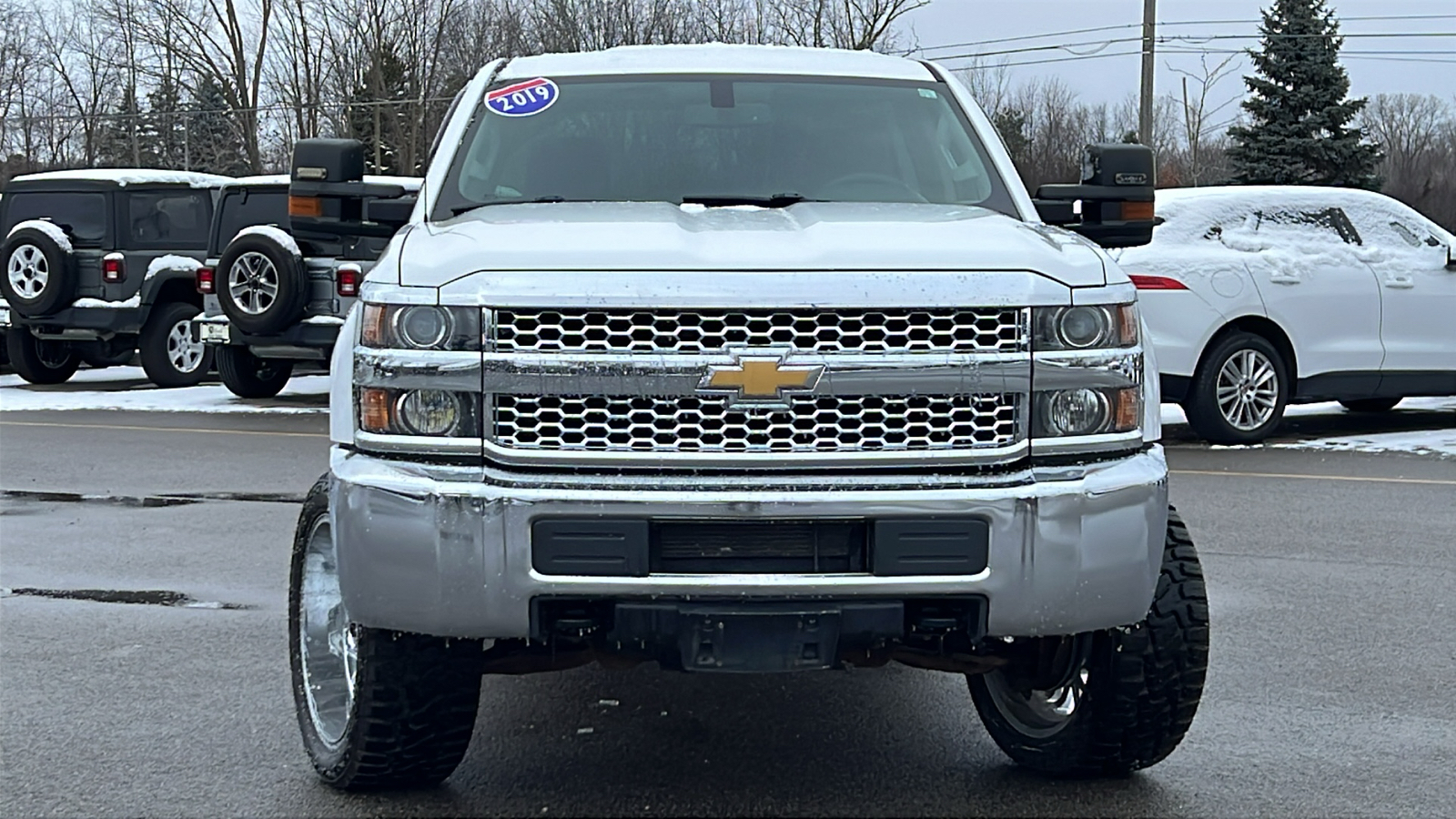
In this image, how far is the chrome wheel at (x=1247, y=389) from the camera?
36.4ft

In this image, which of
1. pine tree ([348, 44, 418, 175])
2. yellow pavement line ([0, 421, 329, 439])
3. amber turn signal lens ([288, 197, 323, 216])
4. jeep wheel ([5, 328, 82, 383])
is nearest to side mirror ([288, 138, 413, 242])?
amber turn signal lens ([288, 197, 323, 216])

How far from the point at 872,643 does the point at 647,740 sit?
1.12 metres

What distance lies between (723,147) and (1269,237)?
24.1 feet

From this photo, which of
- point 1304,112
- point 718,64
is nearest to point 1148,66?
point 1304,112

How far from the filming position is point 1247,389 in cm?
1115

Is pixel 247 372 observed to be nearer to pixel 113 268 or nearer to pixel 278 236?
pixel 113 268

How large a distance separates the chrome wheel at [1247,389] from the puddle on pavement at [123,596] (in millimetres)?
7012

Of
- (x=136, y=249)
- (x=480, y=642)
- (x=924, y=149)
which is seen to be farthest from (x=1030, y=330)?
(x=136, y=249)

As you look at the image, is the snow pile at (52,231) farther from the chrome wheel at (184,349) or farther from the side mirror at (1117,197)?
the side mirror at (1117,197)

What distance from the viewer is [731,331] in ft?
11.1

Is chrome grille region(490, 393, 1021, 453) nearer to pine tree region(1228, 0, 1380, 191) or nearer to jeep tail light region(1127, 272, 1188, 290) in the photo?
jeep tail light region(1127, 272, 1188, 290)

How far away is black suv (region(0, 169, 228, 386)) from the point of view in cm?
1600

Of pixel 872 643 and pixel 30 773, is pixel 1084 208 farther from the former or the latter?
pixel 30 773

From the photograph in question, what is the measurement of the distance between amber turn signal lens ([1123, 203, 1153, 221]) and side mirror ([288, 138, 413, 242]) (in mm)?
2134
